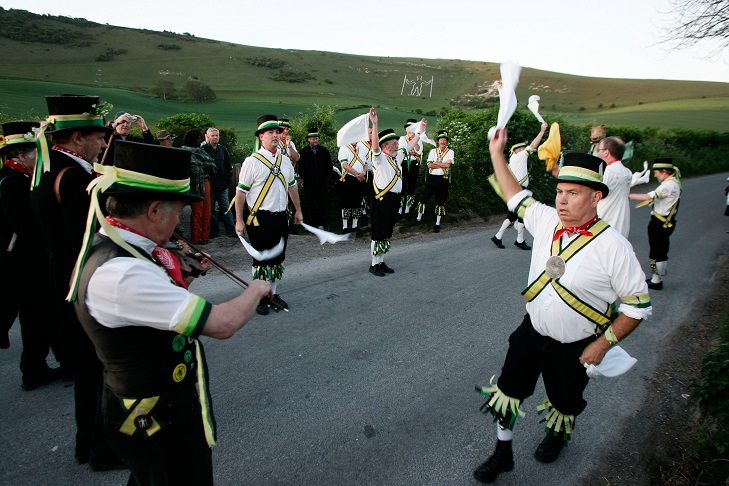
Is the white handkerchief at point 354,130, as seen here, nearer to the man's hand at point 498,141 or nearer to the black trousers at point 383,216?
the black trousers at point 383,216

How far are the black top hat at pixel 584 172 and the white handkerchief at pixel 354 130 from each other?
12.7ft

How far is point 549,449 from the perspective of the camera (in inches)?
130

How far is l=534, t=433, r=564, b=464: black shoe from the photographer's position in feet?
10.8

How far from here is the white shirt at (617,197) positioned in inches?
195

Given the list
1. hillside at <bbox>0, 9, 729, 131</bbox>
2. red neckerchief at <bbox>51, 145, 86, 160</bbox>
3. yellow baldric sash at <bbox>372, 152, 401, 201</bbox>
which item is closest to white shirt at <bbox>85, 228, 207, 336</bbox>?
red neckerchief at <bbox>51, 145, 86, 160</bbox>

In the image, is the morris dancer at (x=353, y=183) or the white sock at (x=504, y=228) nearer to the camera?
the white sock at (x=504, y=228)

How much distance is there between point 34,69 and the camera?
4272cm

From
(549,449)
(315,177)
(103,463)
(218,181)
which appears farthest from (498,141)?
(315,177)

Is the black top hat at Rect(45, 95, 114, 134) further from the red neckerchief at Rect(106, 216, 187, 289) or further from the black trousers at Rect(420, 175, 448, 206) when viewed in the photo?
the black trousers at Rect(420, 175, 448, 206)

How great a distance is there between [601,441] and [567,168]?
Result: 238 cm

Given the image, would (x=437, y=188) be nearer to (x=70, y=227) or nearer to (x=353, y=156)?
(x=353, y=156)

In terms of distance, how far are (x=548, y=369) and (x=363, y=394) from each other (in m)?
1.76

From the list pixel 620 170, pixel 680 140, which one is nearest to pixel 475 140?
pixel 620 170

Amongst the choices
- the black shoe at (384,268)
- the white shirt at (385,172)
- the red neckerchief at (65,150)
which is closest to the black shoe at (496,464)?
the red neckerchief at (65,150)
